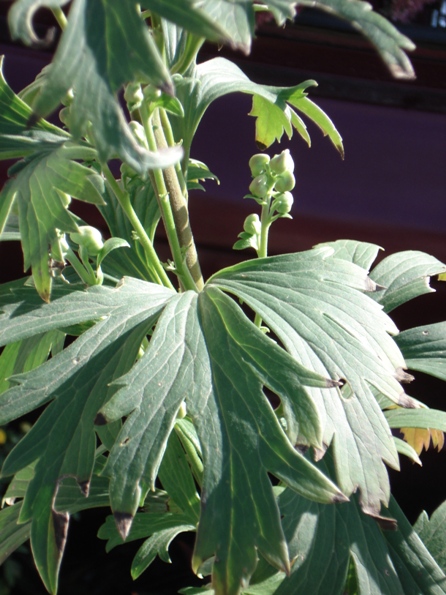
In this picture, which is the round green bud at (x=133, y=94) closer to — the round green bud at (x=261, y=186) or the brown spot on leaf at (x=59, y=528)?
the round green bud at (x=261, y=186)

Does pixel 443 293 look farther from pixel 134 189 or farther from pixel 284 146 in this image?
pixel 134 189

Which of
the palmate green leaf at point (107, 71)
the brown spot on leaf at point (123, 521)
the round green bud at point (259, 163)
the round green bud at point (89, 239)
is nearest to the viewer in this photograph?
Answer: the palmate green leaf at point (107, 71)

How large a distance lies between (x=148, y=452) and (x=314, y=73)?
1.37 meters

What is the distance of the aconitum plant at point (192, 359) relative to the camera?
475 mm

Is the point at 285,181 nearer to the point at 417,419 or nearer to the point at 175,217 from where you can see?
the point at 175,217

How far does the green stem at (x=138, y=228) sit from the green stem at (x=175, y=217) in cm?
2

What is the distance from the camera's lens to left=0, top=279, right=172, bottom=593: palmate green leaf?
1.99 ft

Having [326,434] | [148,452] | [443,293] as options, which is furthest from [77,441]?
[443,293]

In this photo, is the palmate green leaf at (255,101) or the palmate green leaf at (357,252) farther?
the palmate green leaf at (357,252)

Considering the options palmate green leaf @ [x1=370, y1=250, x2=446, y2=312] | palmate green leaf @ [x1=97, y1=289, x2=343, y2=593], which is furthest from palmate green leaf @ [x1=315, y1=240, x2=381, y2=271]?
palmate green leaf @ [x1=97, y1=289, x2=343, y2=593]

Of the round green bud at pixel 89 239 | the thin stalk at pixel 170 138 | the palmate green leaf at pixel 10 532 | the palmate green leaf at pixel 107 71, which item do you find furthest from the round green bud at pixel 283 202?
the palmate green leaf at pixel 10 532

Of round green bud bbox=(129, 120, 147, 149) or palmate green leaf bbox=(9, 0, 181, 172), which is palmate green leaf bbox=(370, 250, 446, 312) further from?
palmate green leaf bbox=(9, 0, 181, 172)

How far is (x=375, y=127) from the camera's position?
5.55 ft

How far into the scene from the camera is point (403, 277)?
0.84 meters
